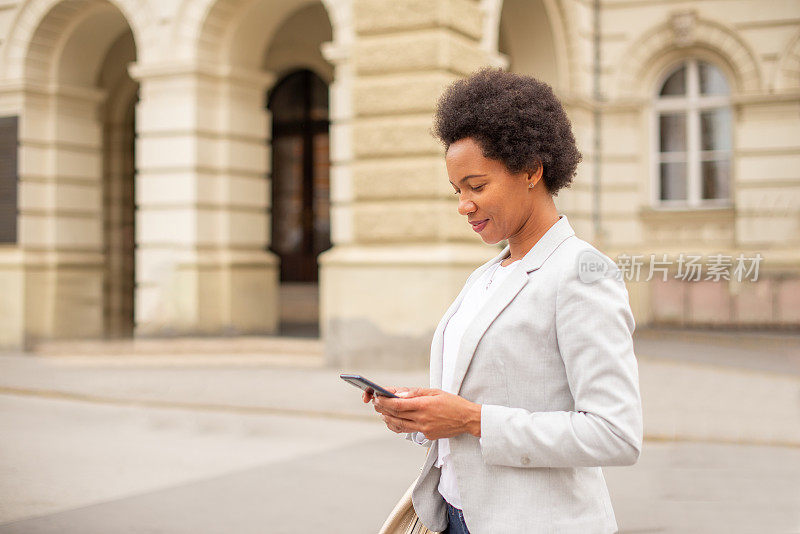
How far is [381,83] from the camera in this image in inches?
438

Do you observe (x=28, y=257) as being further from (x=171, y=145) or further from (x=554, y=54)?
(x=554, y=54)

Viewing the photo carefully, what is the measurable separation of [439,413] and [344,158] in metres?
9.85

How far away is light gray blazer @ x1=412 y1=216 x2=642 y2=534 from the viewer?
66.9 inches

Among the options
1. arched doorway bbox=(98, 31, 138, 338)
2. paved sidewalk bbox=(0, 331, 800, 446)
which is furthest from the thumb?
arched doorway bbox=(98, 31, 138, 338)

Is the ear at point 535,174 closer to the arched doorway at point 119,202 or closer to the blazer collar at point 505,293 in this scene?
the blazer collar at point 505,293

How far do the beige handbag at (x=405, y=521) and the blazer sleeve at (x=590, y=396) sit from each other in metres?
0.40

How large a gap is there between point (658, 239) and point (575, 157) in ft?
46.9

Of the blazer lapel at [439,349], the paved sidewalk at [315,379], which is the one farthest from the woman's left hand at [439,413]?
the paved sidewalk at [315,379]

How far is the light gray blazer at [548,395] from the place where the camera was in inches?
66.9

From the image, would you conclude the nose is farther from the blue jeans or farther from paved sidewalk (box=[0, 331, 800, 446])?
paved sidewalk (box=[0, 331, 800, 446])

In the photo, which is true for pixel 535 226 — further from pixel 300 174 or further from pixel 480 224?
pixel 300 174

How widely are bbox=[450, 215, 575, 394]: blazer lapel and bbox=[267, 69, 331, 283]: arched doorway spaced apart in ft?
51.1

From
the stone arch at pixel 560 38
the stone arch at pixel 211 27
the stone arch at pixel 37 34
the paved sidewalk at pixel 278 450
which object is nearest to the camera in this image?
the paved sidewalk at pixel 278 450

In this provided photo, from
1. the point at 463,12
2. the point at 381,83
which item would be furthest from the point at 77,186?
the point at 463,12
